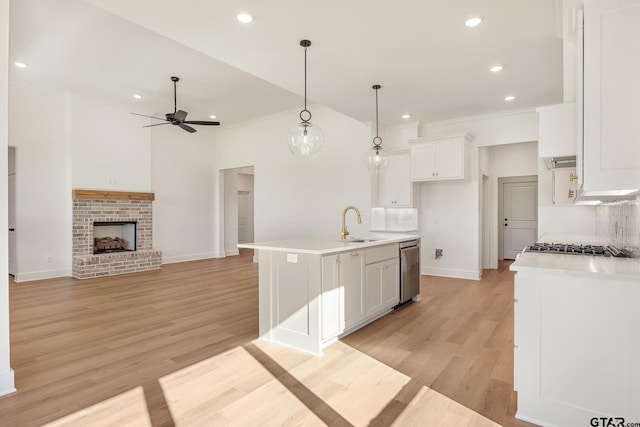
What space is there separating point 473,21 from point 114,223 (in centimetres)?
707

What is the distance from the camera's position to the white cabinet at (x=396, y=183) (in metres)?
6.66

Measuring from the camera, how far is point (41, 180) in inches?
251

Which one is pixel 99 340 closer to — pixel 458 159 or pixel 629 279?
pixel 629 279

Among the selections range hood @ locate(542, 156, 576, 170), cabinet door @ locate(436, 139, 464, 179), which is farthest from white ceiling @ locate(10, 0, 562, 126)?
range hood @ locate(542, 156, 576, 170)

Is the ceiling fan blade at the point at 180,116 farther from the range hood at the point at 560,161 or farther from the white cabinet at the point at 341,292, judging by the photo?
the range hood at the point at 560,161

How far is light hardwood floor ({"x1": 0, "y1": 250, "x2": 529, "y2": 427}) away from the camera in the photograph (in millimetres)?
2168

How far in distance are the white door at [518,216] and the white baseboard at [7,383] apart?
372 inches

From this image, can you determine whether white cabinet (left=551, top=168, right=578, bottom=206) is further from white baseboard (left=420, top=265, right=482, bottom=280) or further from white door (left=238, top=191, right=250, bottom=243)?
white door (left=238, top=191, right=250, bottom=243)

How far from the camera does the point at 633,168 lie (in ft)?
5.62

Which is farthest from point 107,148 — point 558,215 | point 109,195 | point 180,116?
point 558,215

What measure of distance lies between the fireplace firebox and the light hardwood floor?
7.78 feet

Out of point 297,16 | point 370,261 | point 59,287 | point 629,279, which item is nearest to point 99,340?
point 370,261

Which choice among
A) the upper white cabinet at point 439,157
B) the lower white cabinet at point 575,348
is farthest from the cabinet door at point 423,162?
the lower white cabinet at point 575,348

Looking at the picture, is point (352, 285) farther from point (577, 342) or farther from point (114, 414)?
point (114, 414)
